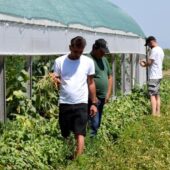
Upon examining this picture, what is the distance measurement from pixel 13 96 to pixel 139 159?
83.4 inches

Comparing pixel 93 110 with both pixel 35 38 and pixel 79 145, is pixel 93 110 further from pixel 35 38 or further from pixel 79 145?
pixel 35 38

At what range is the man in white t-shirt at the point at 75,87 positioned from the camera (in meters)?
6.73

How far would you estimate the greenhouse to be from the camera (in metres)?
7.47

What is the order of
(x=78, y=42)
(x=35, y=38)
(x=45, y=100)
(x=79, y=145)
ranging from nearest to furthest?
(x=78, y=42) → (x=79, y=145) → (x=35, y=38) → (x=45, y=100)

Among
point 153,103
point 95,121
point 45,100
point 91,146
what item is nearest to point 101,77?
point 95,121

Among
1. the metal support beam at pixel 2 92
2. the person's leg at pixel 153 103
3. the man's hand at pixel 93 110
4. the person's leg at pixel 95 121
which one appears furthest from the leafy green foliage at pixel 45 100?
the person's leg at pixel 153 103

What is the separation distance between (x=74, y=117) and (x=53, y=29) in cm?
254

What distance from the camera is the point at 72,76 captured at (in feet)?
22.1

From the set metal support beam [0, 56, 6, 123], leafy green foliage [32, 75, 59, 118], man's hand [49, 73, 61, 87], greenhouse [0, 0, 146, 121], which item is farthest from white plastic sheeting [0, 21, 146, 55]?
man's hand [49, 73, 61, 87]

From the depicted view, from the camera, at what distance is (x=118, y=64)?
14906 millimetres

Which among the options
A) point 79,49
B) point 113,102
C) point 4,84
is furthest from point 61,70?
point 113,102

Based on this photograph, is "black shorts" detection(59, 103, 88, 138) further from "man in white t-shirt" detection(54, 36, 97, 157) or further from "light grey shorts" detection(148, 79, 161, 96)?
"light grey shorts" detection(148, 79, 161, 96)

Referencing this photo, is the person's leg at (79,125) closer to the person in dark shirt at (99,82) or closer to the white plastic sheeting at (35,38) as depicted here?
the person in dark shirt at (99,82)

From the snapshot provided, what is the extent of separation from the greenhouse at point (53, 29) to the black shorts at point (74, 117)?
1081 millimetres
